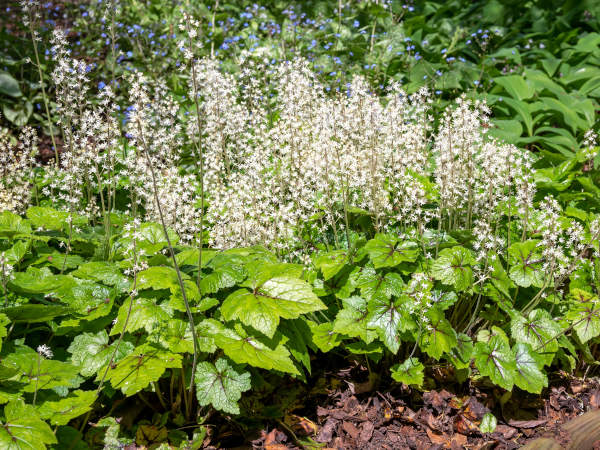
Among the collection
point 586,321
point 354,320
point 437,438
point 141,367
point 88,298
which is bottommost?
point 437,438

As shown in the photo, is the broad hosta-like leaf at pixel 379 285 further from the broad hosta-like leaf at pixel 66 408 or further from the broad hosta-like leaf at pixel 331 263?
the broad hosta-like leaf at pixel 66 408

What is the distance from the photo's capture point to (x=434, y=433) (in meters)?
2.86

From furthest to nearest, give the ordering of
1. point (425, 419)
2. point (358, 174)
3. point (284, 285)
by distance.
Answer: point (358, 174), point (425, 419), point (284, 285)

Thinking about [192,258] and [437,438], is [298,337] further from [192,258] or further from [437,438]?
[437,438]

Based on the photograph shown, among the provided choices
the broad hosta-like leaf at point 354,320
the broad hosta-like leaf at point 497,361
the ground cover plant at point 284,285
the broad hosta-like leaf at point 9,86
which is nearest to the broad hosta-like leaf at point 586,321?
the ground cover plant at point 284,285

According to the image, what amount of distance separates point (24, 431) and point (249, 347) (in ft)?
3.03

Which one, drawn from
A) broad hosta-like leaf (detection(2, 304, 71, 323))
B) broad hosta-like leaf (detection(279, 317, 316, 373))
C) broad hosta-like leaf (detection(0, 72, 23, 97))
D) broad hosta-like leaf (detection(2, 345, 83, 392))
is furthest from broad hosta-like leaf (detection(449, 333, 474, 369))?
broad hosta-like leaf (detection(0, 72, 23, 97))

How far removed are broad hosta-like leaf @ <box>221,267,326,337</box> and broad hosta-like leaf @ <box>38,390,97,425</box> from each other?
673 mm

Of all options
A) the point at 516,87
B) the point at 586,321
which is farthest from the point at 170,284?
the point at 516,87

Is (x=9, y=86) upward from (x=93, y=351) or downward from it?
upward

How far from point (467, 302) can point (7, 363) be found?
2520mm

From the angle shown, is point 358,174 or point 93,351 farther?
point 358,174

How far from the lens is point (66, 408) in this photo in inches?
86.1

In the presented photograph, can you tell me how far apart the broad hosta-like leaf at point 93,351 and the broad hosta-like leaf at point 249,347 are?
1.31 ft
